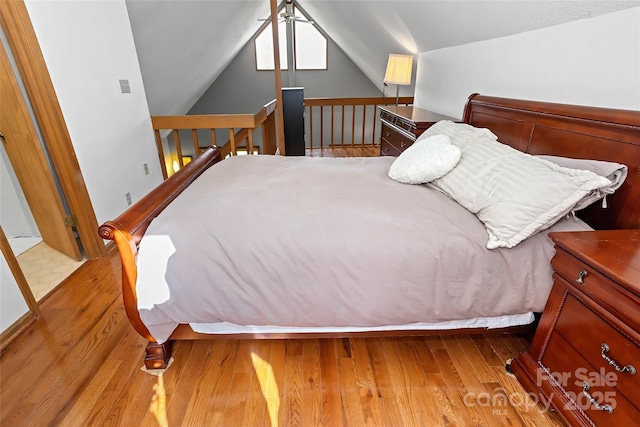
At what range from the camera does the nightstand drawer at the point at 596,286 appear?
926 millimetres

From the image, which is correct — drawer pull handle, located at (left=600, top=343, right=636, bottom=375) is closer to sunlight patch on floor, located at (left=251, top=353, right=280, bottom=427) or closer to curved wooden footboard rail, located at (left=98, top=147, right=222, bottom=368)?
sunlight patch on floor, located at (left=251, top=353, right=280, bottom=427)

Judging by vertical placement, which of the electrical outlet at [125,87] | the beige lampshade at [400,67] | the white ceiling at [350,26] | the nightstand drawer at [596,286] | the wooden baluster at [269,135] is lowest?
the wooden baluster at [269,135]

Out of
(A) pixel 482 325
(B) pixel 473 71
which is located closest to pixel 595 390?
(A) pixel 482 325

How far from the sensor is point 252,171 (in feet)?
6.64

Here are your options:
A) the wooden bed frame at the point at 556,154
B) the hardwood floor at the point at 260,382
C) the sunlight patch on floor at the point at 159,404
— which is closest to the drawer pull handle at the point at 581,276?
the wooden bed frame at the point at 556,154

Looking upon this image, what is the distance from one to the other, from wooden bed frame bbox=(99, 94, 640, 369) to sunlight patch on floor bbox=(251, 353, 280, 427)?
0.55 feet

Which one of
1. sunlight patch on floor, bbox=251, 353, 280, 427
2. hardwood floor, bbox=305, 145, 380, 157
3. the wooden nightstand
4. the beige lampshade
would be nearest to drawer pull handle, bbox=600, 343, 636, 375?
sunlight patch on floor, bbox=251, 353, 280, 427

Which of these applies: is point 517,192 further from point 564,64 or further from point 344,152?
point 344,152

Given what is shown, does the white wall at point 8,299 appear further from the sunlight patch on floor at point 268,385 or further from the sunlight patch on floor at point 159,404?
the sunlight patch on floor at point 268,385

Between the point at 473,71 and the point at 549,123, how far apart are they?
1.11 meters

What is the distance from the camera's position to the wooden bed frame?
4.21ft

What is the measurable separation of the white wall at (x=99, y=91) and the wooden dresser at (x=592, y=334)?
9.27 feet

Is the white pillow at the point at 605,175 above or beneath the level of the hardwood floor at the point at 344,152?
above

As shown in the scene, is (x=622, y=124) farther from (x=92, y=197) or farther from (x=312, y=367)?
(x=92, y=197)
